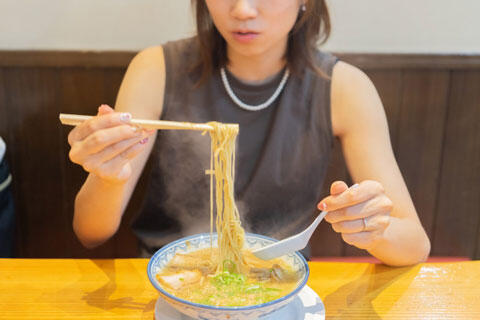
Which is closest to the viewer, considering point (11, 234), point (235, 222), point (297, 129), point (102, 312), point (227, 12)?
point (102, 312)

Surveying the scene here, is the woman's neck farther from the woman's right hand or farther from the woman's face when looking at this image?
the woman's right hand

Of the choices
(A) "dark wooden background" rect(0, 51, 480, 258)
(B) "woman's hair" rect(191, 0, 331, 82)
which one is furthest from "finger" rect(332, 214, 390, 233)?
(A) "dark wooden background" rect(0, 51, 480, 258)

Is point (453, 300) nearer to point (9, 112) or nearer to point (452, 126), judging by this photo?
point (452, 126)

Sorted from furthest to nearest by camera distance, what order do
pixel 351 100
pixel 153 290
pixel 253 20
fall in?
1. pixel 351 100
2. pixel 253 20
3. pixel 153 290

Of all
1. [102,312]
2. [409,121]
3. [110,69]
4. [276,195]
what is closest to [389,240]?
[276,195]

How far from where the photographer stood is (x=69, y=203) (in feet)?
7.96

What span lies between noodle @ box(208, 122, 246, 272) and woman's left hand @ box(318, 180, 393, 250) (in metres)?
0.27

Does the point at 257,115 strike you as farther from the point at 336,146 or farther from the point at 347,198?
the point at 347,198

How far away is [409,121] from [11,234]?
6.49 feet

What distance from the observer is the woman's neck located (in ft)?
6.09

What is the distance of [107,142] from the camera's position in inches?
44.6

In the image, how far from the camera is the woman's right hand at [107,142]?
114cm

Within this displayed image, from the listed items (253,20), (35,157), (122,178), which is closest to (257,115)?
(253,20)

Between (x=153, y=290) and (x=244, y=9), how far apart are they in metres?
0.89
